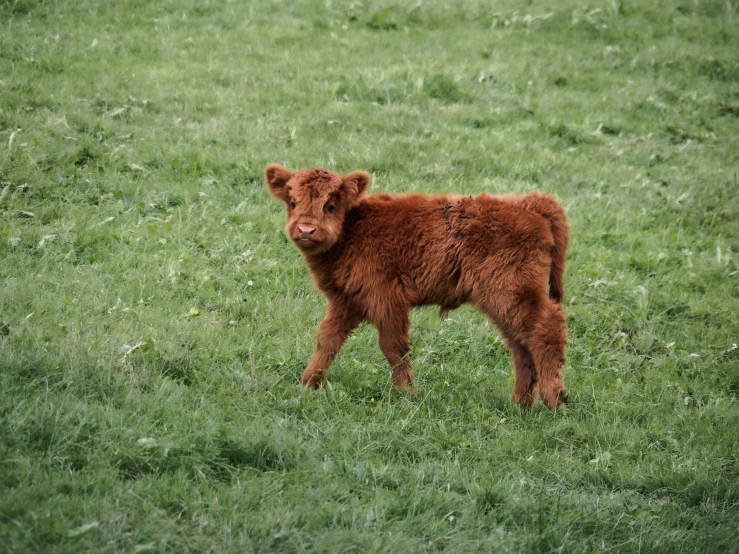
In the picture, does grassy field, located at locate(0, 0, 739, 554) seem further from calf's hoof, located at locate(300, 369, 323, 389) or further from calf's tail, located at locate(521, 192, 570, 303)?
calf's tail, located at locate(521, 192, 570, 303)

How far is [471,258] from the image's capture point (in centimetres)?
644

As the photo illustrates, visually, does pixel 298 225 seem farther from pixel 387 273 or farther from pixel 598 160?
pixel 598 160

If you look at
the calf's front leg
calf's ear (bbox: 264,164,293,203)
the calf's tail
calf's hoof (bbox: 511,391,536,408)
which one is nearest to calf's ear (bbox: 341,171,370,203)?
calf's ear (bbox: 264,164,293,203)

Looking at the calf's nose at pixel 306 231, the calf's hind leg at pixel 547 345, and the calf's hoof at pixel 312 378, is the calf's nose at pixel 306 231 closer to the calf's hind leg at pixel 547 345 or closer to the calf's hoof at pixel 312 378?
the calf's hoof at pixel 312 378

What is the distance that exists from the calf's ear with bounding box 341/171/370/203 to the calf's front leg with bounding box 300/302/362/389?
0.85 metres

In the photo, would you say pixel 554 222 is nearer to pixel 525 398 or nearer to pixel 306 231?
pixel 525 398

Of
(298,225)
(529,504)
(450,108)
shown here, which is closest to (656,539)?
(529,504)

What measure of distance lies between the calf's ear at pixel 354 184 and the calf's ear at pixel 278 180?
0.47 m

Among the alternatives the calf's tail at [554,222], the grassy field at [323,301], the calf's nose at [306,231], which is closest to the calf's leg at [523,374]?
the grassy field at [323,301]

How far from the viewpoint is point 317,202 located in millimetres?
6523

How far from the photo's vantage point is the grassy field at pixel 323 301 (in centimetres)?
473

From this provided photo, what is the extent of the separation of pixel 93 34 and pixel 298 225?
28.5ft

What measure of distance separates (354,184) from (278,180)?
62 centimetres

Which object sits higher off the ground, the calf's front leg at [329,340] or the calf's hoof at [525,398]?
the calf's front leg at [329,340]
